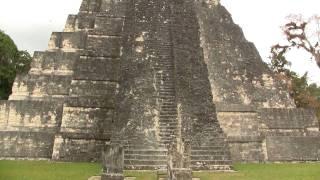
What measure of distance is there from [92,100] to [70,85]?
1.31 metres

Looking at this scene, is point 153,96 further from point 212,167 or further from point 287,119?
point 287,119

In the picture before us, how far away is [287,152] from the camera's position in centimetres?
1554

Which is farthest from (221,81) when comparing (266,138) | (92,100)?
(92,100)

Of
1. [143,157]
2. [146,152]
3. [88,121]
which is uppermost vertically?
[88,121]

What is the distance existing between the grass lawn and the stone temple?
70 centimetres

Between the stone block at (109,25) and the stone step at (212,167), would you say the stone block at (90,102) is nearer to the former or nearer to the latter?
the stone block at (109,25)

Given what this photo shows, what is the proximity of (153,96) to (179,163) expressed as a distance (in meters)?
4.17

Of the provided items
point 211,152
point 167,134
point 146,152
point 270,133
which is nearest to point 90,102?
point 167,134

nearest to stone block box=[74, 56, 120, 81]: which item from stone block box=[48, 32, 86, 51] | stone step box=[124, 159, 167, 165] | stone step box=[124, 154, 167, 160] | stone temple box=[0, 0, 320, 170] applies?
stone temple box=[0, 0, 320, 170]

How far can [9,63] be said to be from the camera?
32.0 m

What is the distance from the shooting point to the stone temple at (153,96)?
13.0 metres

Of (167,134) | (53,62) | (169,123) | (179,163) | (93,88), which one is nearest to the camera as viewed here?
(179,163)

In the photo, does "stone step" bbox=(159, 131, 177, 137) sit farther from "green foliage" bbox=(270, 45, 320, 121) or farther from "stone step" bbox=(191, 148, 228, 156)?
"green foliage" bbox=(270, 45, 320, 121)

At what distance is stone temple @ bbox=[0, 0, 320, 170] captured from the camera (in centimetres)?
1298
